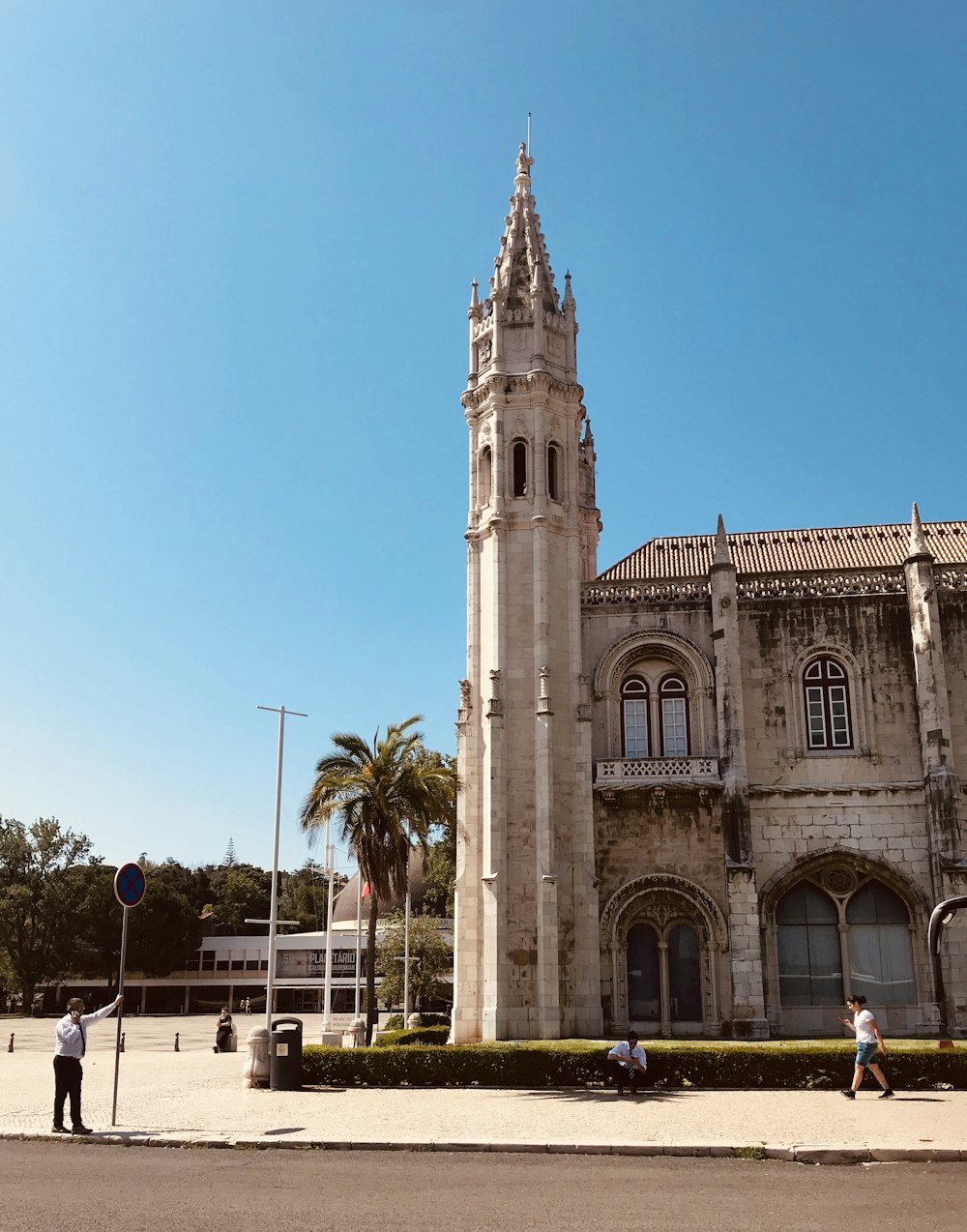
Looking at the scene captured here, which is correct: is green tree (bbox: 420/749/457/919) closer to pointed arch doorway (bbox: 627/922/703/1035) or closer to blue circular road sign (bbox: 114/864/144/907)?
pointed arch doorway (bbox: 627/922/703/1035)

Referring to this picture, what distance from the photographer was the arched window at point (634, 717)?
1323 inches

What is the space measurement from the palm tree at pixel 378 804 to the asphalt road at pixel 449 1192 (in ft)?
47.8

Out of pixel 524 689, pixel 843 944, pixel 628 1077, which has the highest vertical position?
pixel 524 689

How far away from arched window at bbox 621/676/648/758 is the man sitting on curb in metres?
13.8

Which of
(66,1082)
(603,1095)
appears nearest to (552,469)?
(603,1095)

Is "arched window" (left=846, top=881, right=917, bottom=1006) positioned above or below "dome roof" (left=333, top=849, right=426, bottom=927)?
below

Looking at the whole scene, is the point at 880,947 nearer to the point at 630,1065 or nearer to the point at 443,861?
the point at 630,1065

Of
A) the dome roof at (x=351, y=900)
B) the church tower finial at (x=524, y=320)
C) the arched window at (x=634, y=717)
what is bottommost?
the dome roof at (x=351, y=900)

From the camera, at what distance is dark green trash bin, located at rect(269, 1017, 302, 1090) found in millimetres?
21359

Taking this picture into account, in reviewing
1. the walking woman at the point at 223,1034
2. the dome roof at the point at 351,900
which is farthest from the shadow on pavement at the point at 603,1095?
the dome roof at the point at 351,900

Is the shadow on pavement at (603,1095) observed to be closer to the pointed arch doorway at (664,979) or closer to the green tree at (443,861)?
the pointed arch doorway at (664,979)

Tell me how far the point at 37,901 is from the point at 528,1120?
65054 mm

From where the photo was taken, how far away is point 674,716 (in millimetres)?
33844

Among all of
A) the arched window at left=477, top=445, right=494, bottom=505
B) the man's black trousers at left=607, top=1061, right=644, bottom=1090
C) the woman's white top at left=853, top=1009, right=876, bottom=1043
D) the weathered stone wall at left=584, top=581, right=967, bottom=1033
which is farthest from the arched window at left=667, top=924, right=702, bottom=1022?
the arched window at left=477, top=445, right=494, bottom=505
